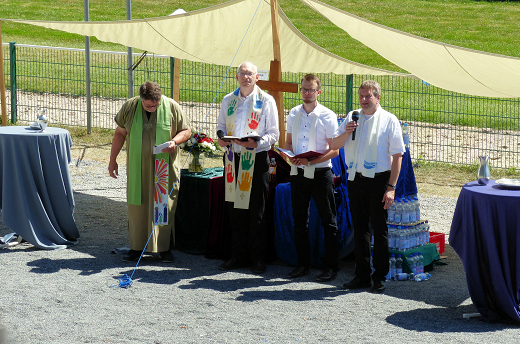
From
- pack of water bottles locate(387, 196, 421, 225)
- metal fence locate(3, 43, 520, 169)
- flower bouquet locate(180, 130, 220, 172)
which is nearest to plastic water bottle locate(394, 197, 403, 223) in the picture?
pack of water bottles locate(387, 196, 421, 225)

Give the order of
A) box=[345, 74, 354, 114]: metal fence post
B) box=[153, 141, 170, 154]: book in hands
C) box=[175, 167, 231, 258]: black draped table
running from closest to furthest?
1. box=[153, 141, 170, 154]: book in hands
2. box=[175, 167, 231, 258]: black draped table
3. box=[345, 74, 354, 114]: metal fence post

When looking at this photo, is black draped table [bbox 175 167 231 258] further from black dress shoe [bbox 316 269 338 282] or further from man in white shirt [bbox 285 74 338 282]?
black dress shoe [bbox 316 269 338 282]

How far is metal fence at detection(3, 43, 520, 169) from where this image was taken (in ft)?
37.7

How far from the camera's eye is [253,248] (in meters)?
6.31

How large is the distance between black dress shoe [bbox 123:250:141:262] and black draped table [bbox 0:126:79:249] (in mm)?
823

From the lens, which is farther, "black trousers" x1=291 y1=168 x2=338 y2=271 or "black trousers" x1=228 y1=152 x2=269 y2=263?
"black trousers" x1=228 y1=152 x2=269 y2=263

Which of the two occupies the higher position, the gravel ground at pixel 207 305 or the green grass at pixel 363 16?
the green grass at pixel 363 16

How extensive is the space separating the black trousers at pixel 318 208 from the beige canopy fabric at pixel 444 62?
1568mm

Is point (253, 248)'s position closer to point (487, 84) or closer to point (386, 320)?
point (386, 320)

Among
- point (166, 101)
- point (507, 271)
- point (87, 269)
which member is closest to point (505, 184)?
point (507, 271)

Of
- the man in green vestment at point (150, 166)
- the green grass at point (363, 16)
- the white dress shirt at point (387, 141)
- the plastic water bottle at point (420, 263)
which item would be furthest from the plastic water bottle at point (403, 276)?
the green grass at point (363, 16)

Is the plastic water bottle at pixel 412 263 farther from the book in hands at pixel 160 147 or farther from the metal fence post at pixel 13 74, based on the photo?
the metal fence post at pixel 13 74

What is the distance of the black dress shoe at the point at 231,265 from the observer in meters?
6.33

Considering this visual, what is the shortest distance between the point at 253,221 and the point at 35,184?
2.34m
